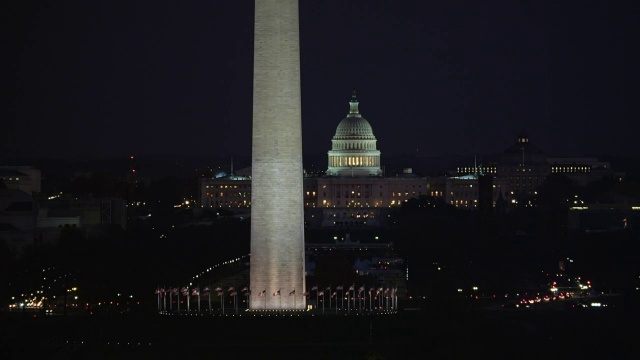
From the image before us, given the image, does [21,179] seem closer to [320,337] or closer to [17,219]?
[17,219]

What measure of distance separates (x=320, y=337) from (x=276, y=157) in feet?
23.4

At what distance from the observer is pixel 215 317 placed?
259 feet

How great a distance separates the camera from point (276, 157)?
A: 77.2 meters

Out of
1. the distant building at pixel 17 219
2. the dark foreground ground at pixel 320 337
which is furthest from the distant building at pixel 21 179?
the dark foreground ground at pixel 320 337

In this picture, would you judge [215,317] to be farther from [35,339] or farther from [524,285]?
[524,285]

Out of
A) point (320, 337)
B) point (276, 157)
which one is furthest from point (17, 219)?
point (320, 337)

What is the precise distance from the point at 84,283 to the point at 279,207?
16212 mm

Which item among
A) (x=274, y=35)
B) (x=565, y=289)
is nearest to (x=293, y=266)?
(x=274, y=35)

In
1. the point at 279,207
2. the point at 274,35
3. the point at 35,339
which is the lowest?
the point at 35,339

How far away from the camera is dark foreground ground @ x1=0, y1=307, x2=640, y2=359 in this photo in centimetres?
7038

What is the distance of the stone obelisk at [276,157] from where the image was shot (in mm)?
76625

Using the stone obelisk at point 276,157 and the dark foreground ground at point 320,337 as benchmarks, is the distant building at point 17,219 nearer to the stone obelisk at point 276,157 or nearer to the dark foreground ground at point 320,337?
the dark foreground ground at point 320,337

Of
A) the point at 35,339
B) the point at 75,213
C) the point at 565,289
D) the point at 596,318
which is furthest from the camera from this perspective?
the point at 75,213

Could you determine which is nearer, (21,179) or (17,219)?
(17,219)
